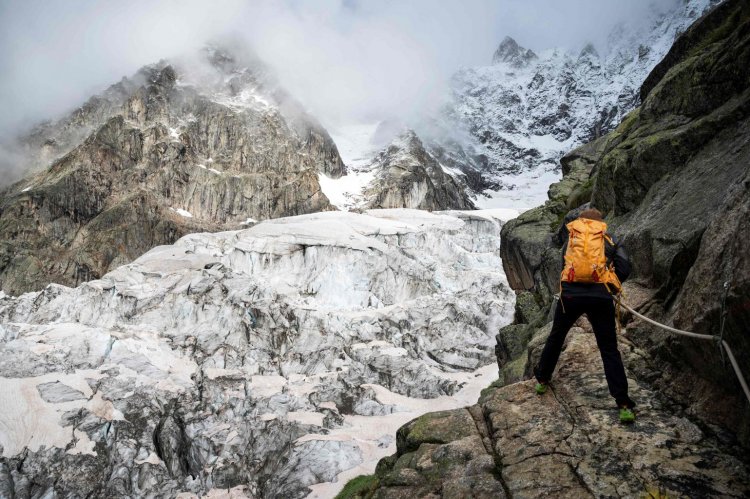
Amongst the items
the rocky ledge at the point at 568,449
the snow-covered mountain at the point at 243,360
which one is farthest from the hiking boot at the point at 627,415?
the snow-covered mountain at the point at 243,360

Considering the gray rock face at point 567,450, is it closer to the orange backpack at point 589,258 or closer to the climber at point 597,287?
the climber at point 597,287

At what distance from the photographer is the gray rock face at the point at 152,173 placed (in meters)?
98.2

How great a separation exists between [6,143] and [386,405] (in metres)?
141

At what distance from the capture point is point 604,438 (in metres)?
5.66

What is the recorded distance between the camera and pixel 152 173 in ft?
374

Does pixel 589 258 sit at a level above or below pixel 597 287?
above

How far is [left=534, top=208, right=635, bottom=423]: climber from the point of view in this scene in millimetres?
5834

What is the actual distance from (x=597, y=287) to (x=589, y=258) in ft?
1.32

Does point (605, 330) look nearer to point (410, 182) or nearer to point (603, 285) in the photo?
Result: point (603, 285)

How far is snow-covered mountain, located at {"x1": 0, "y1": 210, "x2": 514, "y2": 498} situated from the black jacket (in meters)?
38.5

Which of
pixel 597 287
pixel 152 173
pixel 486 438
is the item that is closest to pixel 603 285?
pixel 597 287

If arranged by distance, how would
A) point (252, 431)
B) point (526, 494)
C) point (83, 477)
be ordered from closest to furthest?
point (526, 494) < point (83, 477) < point (252, 431)

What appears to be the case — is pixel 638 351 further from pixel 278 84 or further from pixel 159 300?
pixel 278 84

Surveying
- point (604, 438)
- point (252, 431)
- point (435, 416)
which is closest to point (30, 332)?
point (252, 431)
